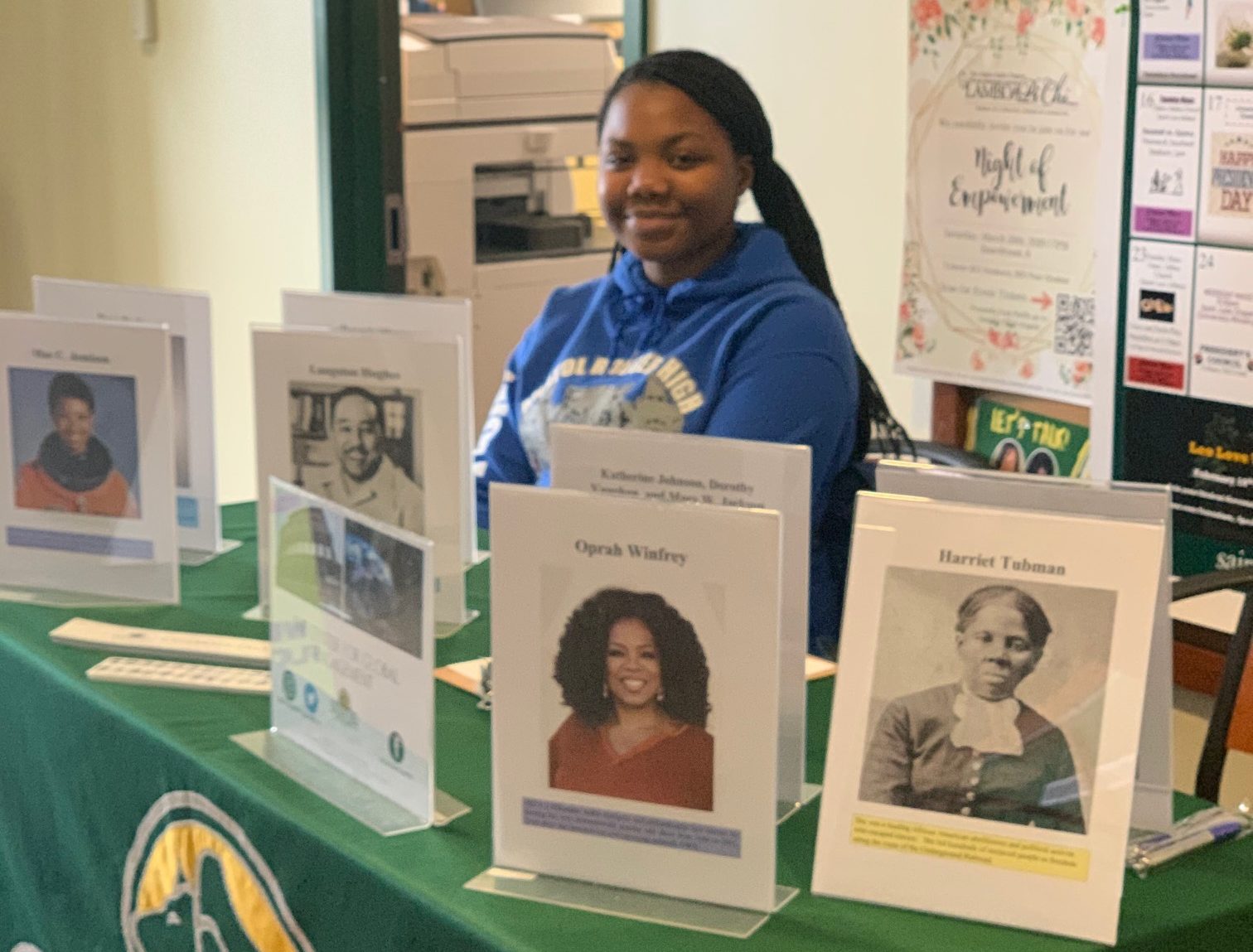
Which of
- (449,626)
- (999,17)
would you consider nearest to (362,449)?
(449,626)

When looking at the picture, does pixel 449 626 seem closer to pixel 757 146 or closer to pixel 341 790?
pixel 341 790

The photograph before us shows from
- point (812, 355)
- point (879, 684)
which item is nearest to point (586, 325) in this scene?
point (812, 355)

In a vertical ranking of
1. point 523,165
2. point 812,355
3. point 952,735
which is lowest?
point 952,735

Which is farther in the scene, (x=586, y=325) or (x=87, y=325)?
(x=586, y=325)

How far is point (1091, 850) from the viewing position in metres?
1.23

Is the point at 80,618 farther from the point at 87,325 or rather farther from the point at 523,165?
the point at 523,165

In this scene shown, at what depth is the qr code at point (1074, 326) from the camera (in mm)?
2705

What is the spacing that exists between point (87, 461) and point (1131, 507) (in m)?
1.21

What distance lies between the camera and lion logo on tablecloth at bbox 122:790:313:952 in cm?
Answer: 148

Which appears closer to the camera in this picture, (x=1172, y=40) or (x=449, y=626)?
(x=449, y=626)

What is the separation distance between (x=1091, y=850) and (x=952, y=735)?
0.12 metres

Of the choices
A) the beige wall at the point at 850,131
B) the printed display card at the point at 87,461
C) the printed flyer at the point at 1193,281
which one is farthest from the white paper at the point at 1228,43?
the printed display card at the point at 87,461

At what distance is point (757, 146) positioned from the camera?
7.92 feet

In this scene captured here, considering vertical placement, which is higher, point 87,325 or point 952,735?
point 87,325
